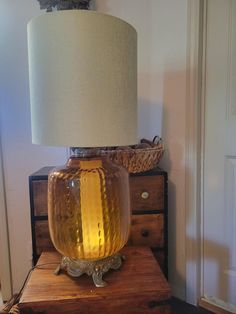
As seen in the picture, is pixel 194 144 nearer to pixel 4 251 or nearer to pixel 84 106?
pixel 84 106

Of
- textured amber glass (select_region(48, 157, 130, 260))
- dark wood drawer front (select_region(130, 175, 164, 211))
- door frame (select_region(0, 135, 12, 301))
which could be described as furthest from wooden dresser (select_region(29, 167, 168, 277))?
door frame (select_region(0, 135, 12, 301))

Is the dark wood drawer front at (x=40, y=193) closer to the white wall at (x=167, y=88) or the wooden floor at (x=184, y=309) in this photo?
the white wall at (x=167, y=88)

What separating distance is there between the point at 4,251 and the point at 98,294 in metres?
0.97

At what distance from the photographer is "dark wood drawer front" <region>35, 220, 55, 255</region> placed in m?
1.20

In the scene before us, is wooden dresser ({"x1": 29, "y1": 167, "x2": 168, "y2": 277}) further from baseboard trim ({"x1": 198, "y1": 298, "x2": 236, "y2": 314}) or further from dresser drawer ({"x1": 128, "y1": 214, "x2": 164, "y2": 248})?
baseboard trim ({"x1": 198, "y1": 298, "x2": 236, "y2": 314})

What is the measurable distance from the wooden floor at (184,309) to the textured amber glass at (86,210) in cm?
82

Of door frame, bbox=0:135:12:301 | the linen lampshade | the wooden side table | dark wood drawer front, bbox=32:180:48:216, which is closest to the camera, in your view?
the linen lampshade

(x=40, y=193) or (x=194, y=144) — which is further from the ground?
(x=194, y=144)

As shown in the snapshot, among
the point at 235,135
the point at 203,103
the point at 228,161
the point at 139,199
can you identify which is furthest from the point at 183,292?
the point at 203,103

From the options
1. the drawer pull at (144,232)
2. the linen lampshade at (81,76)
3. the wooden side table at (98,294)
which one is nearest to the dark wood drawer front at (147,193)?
the drawer pull at (144,232)

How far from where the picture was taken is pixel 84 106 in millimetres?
714

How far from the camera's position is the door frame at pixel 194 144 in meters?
1.30

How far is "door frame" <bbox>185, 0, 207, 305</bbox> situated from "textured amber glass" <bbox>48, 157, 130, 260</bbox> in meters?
0.64

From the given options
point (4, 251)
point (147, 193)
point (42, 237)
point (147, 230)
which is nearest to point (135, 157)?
point (147, 193)
